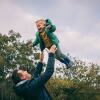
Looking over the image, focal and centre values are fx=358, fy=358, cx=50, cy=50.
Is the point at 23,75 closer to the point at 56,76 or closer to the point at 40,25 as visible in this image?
the point at 40,25

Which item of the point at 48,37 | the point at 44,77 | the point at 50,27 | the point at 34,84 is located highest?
the point at 50,27

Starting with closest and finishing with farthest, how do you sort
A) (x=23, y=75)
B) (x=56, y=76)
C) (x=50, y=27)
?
(x=23, y=75), (x=50, y=27), (x=56, y=76)

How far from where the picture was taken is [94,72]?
2315 inches

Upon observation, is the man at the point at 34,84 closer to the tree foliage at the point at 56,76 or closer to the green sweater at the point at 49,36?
the green sweater at the point at 49,36

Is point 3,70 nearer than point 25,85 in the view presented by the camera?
No

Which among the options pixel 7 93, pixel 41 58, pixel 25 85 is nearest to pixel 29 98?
pixel 25 85

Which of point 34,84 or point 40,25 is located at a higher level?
point 40,25

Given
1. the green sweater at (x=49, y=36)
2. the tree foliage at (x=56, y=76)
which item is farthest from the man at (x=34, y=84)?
the tree foliage at (x=56, y=76)

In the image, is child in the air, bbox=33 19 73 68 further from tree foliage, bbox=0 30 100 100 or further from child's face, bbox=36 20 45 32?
tree foliage, bbox=0 30 100 100

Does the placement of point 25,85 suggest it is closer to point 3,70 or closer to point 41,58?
point 41,58

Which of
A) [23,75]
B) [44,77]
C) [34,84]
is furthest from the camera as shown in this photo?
[23,75]

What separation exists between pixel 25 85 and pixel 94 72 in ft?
175

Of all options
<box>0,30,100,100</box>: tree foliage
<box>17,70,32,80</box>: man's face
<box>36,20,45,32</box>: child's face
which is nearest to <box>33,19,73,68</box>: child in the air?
<box>36,20,45,32</box>: child's face

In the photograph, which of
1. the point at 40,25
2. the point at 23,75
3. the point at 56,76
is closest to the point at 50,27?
the point at 40,25
